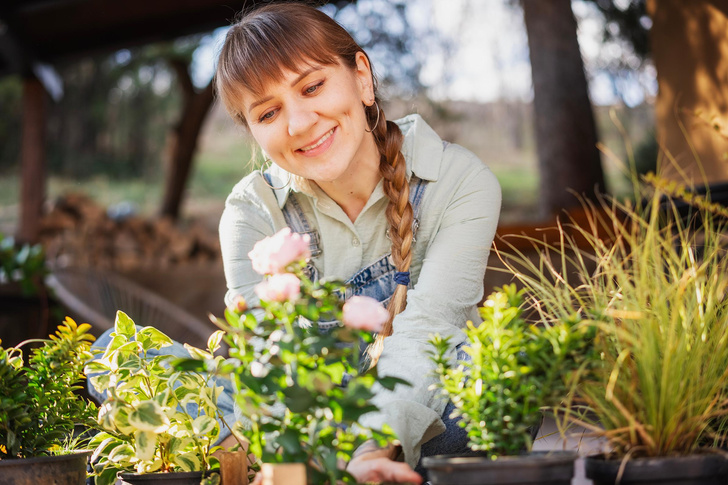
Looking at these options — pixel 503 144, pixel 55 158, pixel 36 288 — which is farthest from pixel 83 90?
pixel 36 288

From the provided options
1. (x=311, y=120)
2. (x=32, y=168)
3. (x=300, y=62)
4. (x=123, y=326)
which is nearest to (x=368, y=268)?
(x=311, y=120)

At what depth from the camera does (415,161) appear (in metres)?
1.94

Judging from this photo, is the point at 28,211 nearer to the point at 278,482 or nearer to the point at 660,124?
the point at 660,124

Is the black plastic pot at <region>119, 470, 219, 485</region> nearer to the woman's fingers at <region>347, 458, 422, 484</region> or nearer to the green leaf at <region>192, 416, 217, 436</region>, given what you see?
the green leaf at <region>192, 416, 217, 436</region>

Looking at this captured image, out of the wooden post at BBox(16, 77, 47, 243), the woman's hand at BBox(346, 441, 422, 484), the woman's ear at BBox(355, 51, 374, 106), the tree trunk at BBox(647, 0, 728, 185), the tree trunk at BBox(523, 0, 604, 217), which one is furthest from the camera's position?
the wooden post at BBox(16, 77, 47, 243)

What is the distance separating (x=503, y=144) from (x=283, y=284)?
11.9 meters

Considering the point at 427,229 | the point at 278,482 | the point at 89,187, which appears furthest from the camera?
the point at 89,187

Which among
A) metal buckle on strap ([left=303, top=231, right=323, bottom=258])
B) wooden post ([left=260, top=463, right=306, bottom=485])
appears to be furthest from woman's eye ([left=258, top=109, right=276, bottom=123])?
wooden post ([left=260, top=463, right=306, bottom=485])

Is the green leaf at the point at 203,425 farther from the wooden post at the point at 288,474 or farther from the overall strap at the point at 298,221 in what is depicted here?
the overall strap at the point at 298,221

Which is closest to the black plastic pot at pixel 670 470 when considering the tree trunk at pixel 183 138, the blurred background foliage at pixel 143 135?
the tree trunk at pixel 183 138

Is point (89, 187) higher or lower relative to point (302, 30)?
lower

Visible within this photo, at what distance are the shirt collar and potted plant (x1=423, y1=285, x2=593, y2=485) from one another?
0.78 m

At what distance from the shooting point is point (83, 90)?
1217cm

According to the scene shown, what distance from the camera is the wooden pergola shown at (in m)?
5.04
